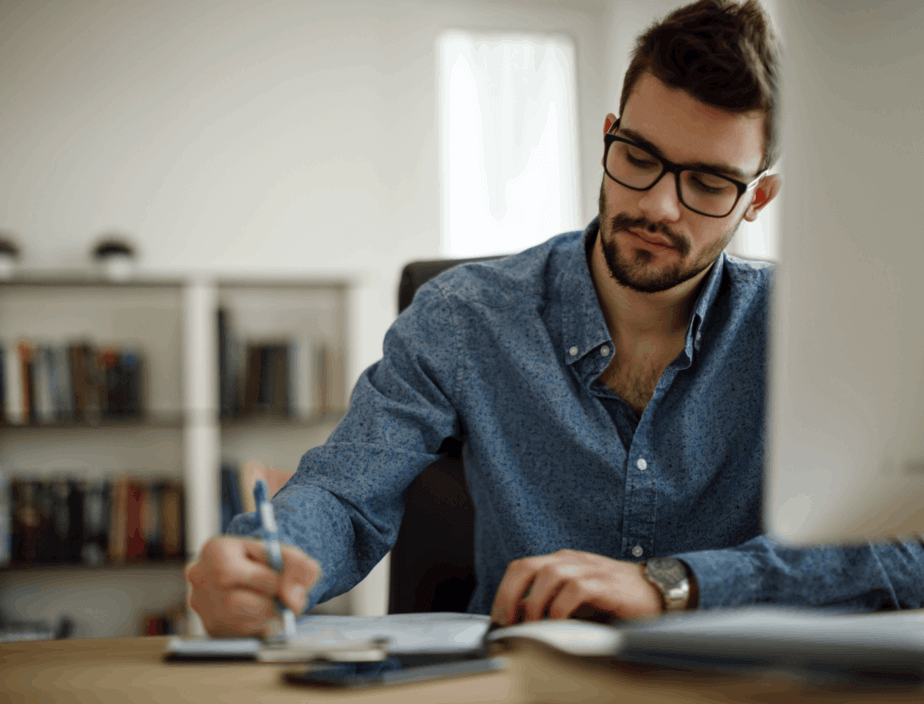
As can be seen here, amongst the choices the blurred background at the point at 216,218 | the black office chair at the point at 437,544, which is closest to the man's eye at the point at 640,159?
the black office chair at the point at 437,544

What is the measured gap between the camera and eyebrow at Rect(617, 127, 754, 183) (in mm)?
937

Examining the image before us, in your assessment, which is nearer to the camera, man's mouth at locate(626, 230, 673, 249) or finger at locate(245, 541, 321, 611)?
finger at locate(245, 541, 321, 611)

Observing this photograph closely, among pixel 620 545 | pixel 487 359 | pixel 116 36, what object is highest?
Result: pixel 116 36

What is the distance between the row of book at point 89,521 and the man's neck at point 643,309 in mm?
2127

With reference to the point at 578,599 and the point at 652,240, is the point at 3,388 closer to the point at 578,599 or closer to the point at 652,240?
the point at 652,240

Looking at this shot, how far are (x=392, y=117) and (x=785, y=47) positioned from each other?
301 centimetres

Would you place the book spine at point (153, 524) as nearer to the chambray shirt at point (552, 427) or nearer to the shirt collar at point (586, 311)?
the chambray shirt at point (552, 427)

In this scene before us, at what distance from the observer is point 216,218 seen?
311 cm

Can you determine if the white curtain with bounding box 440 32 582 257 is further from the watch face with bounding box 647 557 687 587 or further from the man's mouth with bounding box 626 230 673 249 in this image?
the watch face with bounding box 647 557 687 587

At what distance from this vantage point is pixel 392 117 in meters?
3.24

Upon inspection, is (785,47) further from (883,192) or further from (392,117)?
(392,117)

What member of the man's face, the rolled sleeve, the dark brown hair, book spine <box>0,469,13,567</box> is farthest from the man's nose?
book spine <box>0,469,13,567</box>

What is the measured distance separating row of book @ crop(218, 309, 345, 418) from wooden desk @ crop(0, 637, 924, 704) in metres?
2.33

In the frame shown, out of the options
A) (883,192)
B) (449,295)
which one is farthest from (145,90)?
(883,192)
